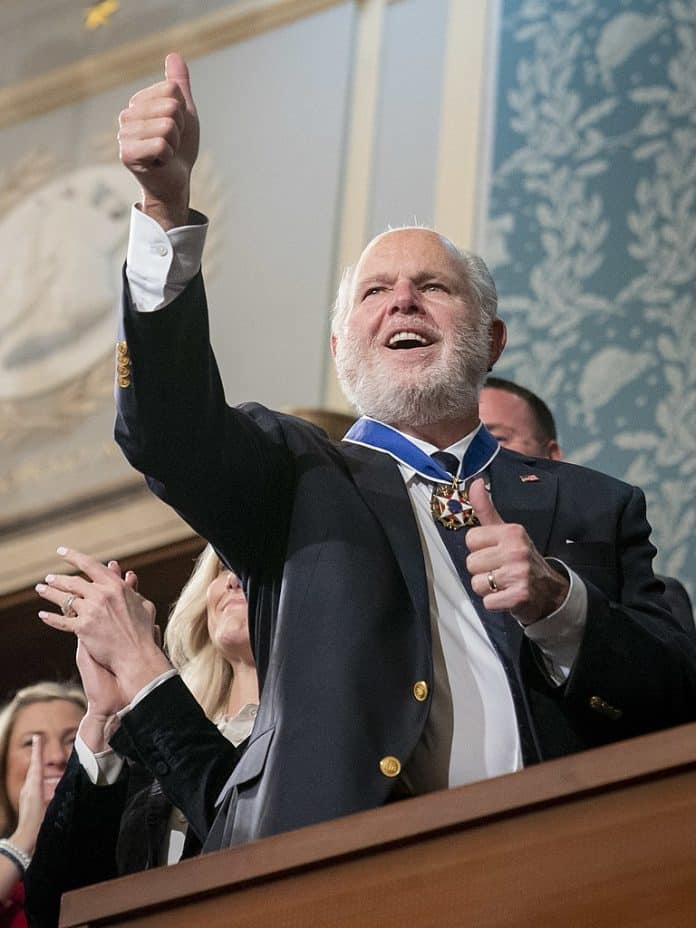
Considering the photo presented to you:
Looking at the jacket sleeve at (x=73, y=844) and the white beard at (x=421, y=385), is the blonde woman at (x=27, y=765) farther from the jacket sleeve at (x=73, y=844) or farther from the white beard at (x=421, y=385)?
the white beard at (x=421, y=385)

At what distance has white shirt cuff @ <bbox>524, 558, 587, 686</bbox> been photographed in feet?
5.98

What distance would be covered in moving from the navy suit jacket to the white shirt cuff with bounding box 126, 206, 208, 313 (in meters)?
0.02

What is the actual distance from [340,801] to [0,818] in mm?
1508

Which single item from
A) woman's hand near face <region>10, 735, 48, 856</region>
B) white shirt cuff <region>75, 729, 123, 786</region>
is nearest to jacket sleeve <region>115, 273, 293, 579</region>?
white shirt cuff <region>75, 729, 123, 786</region>

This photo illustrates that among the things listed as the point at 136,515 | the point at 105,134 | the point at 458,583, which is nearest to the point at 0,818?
the point at 458,583

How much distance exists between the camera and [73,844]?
2.31m

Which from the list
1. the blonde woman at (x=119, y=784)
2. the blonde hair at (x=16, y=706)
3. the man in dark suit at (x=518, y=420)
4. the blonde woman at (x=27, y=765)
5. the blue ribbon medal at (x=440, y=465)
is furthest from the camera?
the man in dark suit at (x=518, y=420)

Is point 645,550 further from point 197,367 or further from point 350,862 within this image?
point 350,862

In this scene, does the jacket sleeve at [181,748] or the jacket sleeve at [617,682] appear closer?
the jacket sleeve at [617,682]

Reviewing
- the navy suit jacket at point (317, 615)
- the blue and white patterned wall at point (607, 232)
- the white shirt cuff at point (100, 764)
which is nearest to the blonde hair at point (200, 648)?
the white shirt cuff at point (100, 764)

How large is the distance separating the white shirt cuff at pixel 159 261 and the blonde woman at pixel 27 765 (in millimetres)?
1264

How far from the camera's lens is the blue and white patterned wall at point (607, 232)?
4.21 metres

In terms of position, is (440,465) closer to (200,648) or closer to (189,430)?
(189,430)

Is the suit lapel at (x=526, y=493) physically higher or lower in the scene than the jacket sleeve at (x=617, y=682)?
higher
